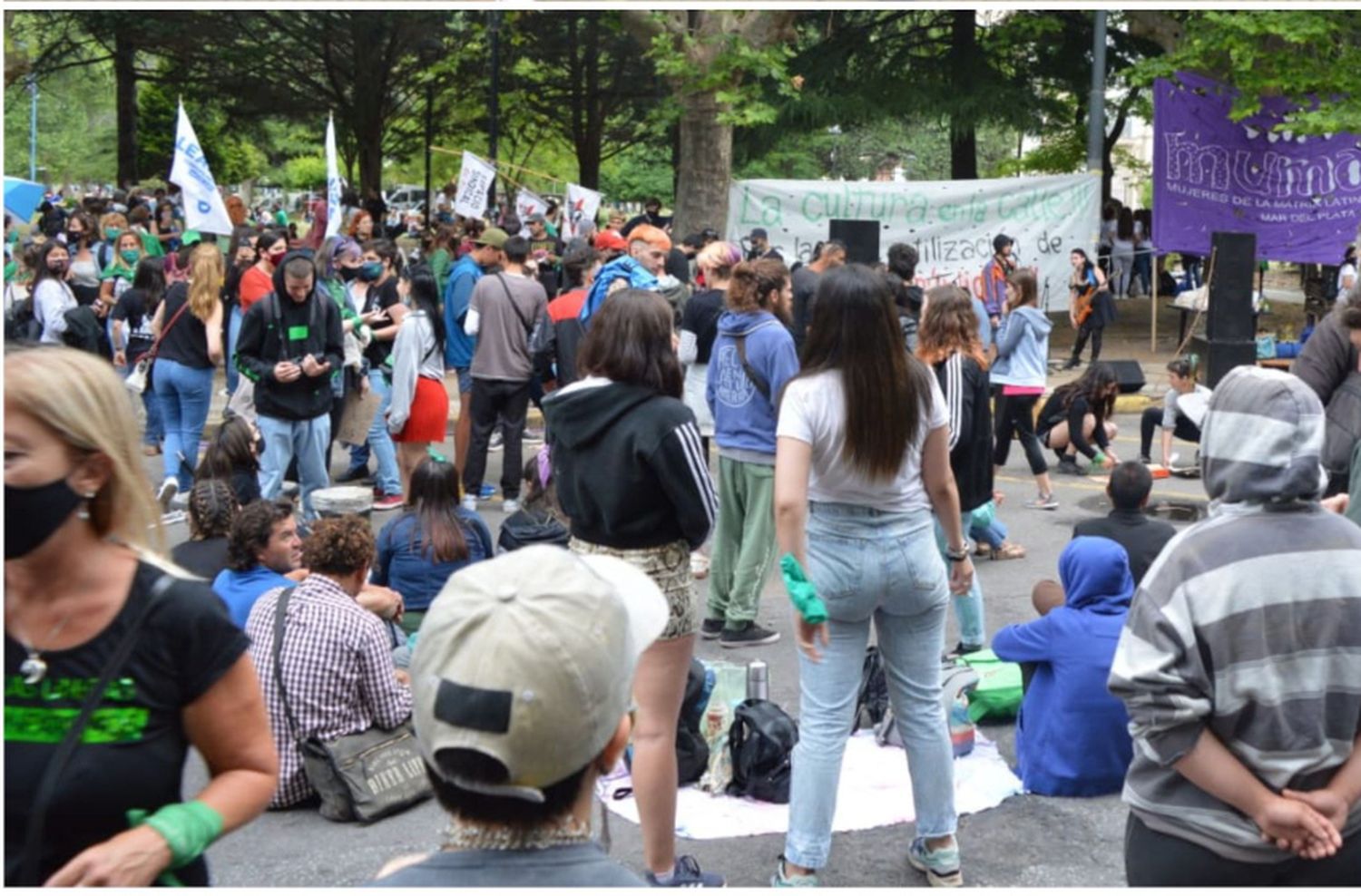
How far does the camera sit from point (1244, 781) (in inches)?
122

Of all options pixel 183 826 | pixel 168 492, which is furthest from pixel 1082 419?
pixel 183 826

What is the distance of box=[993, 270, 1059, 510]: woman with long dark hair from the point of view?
433 inches

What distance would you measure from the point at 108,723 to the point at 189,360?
825 centimetres

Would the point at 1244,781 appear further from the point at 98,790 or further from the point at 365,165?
the point at 365,165

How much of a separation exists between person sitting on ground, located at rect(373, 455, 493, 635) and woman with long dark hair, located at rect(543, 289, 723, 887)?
1.96m

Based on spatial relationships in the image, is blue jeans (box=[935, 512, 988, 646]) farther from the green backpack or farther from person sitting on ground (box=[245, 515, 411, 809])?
person sitting on ground (box=[245, 515, 411, 809])

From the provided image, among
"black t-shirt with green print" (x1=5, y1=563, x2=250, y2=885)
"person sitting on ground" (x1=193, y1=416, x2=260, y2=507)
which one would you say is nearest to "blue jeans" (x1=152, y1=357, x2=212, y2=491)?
"person sitting on ground" (x1=193, y1=416, x2=260, y2=507)

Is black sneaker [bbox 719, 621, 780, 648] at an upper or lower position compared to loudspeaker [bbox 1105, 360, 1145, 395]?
lower

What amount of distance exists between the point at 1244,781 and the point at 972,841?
241 cm

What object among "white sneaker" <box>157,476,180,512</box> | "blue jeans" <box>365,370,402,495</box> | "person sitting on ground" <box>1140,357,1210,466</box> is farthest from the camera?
"person sitting on ground" <box>1140,357,1210,466</box>

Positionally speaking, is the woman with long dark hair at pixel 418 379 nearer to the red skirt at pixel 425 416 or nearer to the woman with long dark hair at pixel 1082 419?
the red skirt at pixel 425 416

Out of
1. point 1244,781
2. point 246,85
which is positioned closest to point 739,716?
point 1244,781

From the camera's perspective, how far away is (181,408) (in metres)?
10.6

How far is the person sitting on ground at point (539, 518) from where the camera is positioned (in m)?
6.97
